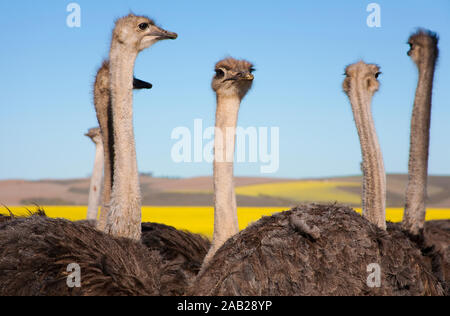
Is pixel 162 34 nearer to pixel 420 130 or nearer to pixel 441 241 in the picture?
pixel 420 130

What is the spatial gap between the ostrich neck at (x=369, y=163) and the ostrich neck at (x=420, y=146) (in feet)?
3.30

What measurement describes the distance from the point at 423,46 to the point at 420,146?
48.4 inches

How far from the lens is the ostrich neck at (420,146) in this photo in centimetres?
624

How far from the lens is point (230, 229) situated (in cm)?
467

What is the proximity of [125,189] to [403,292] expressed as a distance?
2.30 meters

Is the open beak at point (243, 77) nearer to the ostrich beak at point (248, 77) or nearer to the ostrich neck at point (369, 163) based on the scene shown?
the ostrich beak at point (248, 77)

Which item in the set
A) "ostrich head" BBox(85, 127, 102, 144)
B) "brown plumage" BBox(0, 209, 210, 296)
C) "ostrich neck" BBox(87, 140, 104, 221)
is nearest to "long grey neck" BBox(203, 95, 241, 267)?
"brown plumage" BBox(0, 209, 210, 296)

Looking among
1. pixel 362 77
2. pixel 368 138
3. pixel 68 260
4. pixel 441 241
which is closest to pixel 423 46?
pixel 362 77

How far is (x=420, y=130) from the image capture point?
6.47 metres

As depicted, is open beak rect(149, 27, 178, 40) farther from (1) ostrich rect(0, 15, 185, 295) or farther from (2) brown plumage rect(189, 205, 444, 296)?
(2) brown plumage rect(189, 205, 444, 296)

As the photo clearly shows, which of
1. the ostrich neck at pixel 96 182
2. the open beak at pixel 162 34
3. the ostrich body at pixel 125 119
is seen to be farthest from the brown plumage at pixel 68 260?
the ostrich neck at pixel 96 182

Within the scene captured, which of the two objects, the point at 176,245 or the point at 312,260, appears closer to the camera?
the point at 312,260

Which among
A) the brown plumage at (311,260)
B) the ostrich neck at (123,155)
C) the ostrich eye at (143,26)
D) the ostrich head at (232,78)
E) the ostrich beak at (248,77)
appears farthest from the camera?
the ostrich eye at (143,26)
